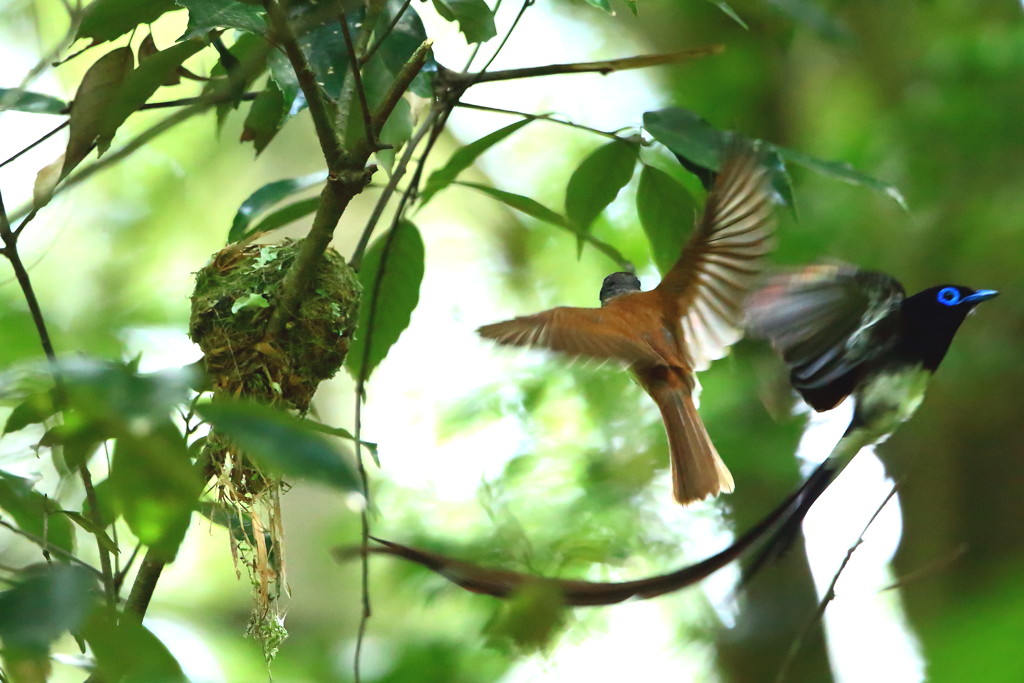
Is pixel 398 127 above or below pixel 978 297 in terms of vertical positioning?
above

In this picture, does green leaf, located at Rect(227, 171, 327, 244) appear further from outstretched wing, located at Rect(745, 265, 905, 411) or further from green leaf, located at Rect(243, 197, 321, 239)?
outstretched wing, located at Rect(745, 265, 905, 411)

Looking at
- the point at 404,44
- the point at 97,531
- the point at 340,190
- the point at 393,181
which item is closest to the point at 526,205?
the point at 393,181

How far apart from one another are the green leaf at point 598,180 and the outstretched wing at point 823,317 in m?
0.36

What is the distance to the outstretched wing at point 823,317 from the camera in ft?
5.72

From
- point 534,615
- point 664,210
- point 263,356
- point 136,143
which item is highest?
point 664,210

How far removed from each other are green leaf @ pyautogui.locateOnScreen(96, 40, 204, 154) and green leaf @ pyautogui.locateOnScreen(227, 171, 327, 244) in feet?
1.44

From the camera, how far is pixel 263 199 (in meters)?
2.08

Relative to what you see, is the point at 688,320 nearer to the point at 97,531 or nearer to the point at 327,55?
the point at 327,55

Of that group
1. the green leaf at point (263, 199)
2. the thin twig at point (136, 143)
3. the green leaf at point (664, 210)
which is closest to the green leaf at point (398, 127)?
the green leaf at point (263, 199)

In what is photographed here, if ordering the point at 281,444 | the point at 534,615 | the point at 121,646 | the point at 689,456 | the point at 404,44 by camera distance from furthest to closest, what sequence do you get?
the point at 689,456
the point at 404,44
the point at 121,646
the point at 534,615
the point at 281,444

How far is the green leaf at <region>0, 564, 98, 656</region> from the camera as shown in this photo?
89cm

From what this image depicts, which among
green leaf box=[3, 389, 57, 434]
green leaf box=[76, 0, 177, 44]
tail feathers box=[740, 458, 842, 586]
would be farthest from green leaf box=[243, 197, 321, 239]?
tail feathers box=[740, 458, 842, 586]

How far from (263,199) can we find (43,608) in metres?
1.26

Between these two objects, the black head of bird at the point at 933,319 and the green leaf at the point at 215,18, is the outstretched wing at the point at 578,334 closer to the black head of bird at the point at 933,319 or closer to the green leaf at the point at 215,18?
the black head of bird at the point at 933,319
